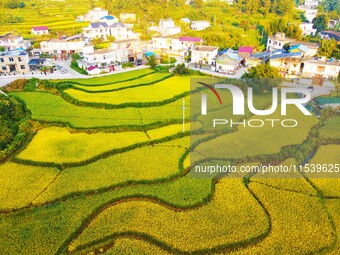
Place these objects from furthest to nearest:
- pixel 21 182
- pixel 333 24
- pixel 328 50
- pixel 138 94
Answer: pixel 333 24
pixel 328 50
pixel 138 94
pixel 21 182

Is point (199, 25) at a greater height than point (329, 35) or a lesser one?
greater

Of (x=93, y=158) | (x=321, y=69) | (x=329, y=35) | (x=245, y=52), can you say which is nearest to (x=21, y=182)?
(x=93, y=158)

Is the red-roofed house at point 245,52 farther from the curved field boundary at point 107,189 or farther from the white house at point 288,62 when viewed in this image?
the curved field boundary at point 107,189

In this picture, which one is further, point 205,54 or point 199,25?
point 199,25

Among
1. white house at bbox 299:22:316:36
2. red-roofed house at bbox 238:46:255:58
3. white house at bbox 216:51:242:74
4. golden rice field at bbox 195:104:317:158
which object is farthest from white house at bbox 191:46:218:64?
white house at bbox 299:22:316:36

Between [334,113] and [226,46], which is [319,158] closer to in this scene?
[334,113]

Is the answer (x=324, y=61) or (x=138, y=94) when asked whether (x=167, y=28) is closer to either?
(x=324, y=61)

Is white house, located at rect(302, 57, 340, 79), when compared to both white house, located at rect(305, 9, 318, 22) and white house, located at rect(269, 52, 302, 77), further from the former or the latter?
white house, located at rect(305, 9, 318, 22)

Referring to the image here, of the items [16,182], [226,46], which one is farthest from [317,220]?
[226,46]
